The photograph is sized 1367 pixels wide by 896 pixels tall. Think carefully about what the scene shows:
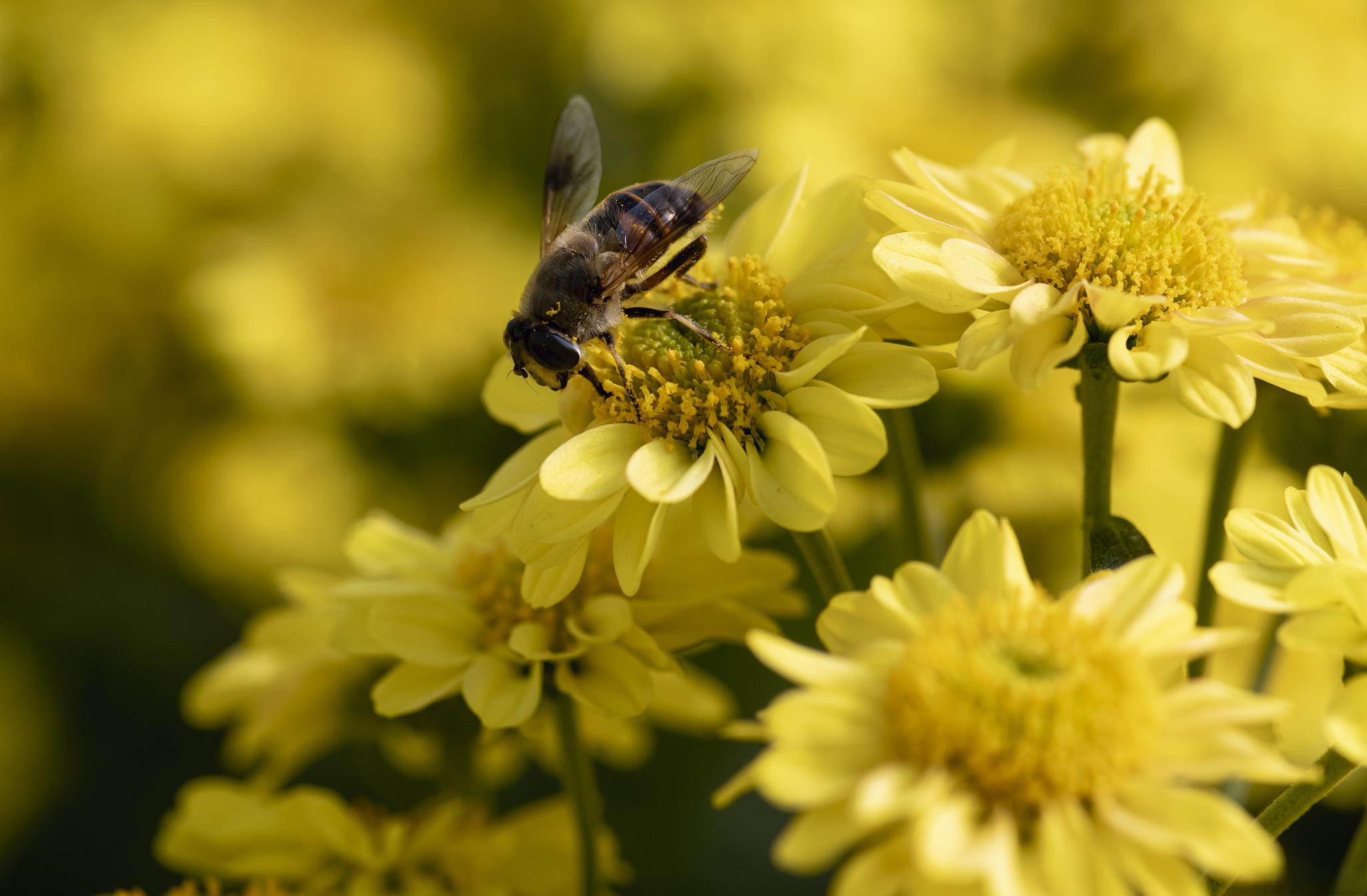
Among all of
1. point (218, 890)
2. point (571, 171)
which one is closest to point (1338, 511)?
point (571, 171)

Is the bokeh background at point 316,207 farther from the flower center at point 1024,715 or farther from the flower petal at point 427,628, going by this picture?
the flower center at point 1024,715

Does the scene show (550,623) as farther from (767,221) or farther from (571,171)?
(571,171)

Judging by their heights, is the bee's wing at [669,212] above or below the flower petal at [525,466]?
above

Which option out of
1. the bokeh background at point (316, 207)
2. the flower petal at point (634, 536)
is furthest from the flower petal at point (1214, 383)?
the bokeh background at point (316, 207)

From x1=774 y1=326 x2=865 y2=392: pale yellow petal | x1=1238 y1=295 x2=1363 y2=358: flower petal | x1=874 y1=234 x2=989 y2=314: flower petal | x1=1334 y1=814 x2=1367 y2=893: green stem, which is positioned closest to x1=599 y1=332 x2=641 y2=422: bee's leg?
x1=774 y1=326 x2=865 y2=392: pale yellow petal

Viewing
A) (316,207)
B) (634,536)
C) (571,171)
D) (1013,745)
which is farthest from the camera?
(316,207)

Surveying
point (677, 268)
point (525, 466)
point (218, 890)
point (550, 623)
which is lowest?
point (218, 890)

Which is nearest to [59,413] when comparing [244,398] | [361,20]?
[244,398]
